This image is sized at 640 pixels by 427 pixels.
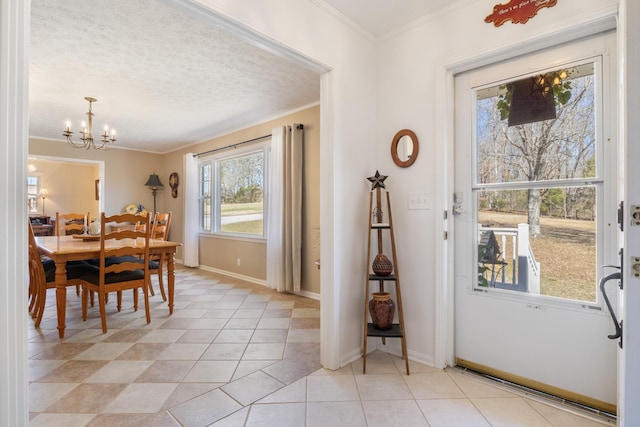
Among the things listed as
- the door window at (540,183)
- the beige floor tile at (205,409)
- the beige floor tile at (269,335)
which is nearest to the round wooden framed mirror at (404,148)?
the door window at (540,183)

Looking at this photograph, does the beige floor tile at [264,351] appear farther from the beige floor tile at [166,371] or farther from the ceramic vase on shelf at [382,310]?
the ceramic vase on shelf at [382,310]

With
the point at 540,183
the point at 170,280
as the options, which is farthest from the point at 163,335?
the point at 540,183

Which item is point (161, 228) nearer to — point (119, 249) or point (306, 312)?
point (119, 249)

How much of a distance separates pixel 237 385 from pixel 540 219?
2.11 meters

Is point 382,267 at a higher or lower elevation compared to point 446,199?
lower

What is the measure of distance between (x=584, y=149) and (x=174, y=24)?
8.98 feet

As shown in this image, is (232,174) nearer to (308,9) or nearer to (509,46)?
(308,9)

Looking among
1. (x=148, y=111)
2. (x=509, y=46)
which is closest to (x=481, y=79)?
(x=509, y=46)

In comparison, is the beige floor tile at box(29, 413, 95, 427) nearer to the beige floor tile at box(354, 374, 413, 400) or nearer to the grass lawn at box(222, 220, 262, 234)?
the beige floor tile at box(354, 374, 413, 400)

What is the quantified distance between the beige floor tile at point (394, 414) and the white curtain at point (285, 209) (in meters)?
2.33

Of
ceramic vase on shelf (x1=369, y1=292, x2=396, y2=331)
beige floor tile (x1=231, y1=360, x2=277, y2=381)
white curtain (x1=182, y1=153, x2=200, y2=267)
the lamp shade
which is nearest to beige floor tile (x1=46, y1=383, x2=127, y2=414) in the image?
beige floor tile (x1=231, y1=360, x2=277, y2=381)

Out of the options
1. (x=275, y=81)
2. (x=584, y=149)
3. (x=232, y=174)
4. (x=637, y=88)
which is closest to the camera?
(x=637, y=88)

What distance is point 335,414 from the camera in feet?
5.38

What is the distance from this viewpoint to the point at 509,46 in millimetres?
1824
